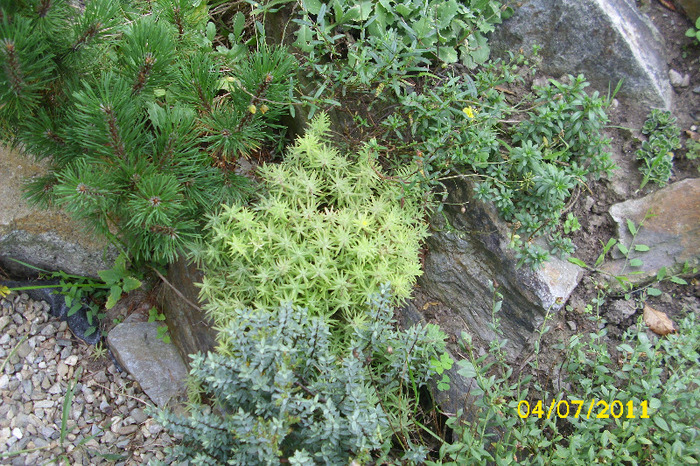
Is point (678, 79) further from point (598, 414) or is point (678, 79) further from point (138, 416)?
point (138, 416)

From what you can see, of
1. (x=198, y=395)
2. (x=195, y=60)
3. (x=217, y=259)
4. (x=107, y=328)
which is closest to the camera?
(x=195, y=60)

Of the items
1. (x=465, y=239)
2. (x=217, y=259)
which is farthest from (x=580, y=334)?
(x=217, y=259)

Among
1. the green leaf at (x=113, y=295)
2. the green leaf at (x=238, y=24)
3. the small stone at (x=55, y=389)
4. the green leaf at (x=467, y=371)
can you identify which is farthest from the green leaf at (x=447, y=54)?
the small stone at (x=55, y=389)

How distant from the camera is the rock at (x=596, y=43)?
124 inches

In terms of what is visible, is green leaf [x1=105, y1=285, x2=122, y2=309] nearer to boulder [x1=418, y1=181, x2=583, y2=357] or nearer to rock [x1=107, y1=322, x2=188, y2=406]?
rock [x1=107, y1=322, x2=188, y2=406]

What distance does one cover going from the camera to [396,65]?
9.14 ft

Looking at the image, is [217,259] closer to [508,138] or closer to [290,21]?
[290,21]

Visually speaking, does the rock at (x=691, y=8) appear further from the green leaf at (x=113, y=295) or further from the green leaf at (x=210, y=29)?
the green leaf at (x=113, y=295)

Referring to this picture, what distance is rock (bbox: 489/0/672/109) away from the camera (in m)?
3.15

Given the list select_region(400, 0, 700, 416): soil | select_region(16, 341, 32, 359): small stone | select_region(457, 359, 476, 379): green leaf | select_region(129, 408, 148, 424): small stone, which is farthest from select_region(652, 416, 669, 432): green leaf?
select_region(16, 341, 32, 359): small stone

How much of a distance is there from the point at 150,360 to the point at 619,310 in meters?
2.96

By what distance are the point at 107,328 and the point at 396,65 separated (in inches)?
104

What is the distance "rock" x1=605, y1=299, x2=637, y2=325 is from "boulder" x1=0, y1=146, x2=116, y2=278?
309 cm
